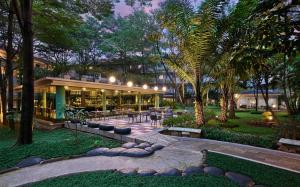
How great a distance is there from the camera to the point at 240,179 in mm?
5008

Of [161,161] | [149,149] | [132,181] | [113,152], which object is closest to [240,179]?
[161,161]

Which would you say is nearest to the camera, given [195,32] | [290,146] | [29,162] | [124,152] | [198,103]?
[29,162]

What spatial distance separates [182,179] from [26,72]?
7635 millimetres

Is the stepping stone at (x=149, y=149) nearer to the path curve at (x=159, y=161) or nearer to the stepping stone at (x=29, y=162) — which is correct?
the path curve at (x=159, y=161)

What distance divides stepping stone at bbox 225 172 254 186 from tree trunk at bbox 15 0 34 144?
800cm

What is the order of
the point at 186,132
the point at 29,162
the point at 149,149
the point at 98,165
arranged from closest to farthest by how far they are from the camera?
the point at 98,165 → the point at 29,162 → the point at 149,149 → the point at 186,132

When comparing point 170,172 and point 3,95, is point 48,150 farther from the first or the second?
point 3,95

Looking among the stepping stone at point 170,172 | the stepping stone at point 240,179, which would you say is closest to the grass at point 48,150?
the stepping stone at point 170,172

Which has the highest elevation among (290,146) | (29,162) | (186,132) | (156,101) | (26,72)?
(26,72)

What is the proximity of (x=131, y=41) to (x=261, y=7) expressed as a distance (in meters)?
24.0

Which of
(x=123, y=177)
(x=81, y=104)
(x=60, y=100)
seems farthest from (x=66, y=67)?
(x=123, y=177)

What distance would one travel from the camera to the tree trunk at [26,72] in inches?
350

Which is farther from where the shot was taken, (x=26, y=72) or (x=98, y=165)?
(x=26, y=72)

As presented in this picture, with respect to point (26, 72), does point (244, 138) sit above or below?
below
